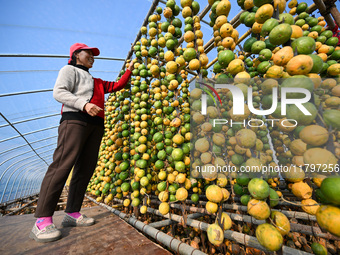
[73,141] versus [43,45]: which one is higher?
[43,45]

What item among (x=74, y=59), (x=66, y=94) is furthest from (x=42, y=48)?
(x=66, y=94)

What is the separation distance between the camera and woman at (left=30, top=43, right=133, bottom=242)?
176 centimetres

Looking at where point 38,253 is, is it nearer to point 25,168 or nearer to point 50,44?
point 50,44

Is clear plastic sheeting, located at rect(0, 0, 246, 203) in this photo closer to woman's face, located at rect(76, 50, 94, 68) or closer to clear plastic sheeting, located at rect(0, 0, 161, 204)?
clear plastic sheeting, located at rect(0, 0, 161, 204)

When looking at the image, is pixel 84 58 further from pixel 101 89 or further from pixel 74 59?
pixel 101 89

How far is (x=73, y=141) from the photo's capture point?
1946mm

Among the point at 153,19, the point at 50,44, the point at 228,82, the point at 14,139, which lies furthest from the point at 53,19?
the point at 14,139

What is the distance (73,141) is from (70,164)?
Result: 0.28 meters

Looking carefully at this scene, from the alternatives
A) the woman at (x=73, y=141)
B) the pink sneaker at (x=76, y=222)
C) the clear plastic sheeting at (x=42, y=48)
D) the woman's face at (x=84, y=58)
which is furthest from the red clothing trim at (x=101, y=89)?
the clear plastic sheeting at (x=42, y=48)

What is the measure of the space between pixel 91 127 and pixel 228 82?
6.18 feet

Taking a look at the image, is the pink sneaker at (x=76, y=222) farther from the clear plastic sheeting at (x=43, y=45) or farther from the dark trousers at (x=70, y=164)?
the clear plastic sheeting at (x=43, y=45)

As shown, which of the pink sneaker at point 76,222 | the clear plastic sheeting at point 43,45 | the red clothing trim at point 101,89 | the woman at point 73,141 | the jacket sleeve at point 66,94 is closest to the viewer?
the woman at point 73,141

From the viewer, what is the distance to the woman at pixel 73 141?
1764 millimetres

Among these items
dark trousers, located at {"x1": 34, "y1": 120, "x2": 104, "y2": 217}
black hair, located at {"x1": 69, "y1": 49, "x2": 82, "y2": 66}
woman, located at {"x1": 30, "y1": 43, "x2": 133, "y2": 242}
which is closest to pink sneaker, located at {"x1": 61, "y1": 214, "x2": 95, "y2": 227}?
woman, located at {"x1": 30, "y1": 43, "x2": 133, "y2": 242}
